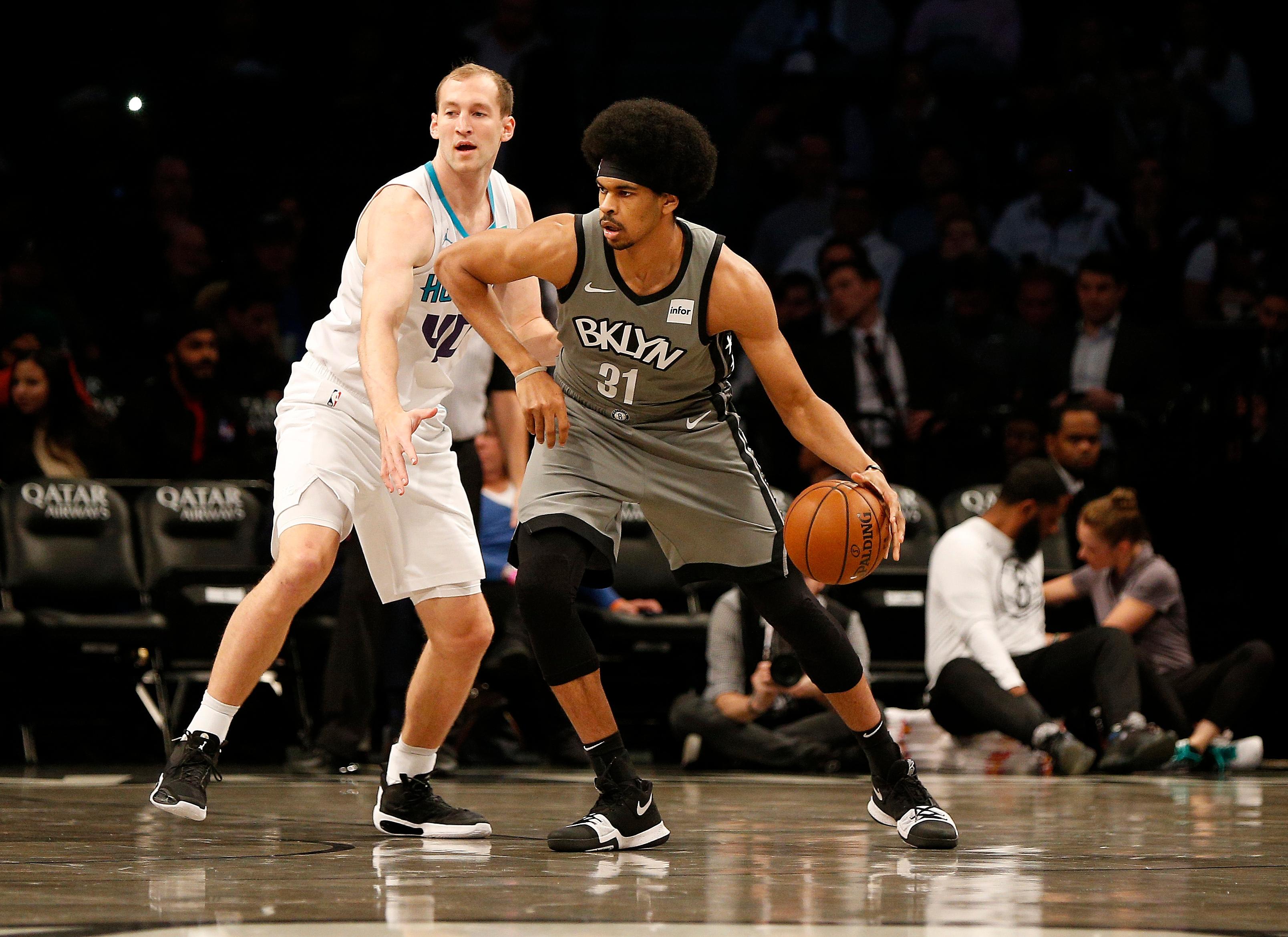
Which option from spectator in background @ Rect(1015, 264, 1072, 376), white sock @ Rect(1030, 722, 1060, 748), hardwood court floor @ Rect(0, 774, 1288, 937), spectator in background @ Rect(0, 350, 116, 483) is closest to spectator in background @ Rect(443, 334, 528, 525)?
hardwood court floor @ Rect(0, 774, 1288, 937)

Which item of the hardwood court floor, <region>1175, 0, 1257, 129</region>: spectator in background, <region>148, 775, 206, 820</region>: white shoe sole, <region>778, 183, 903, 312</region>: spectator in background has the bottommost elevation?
the hardwood court floor

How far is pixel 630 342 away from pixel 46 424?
16.7ft

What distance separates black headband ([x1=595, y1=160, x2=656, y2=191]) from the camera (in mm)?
4219

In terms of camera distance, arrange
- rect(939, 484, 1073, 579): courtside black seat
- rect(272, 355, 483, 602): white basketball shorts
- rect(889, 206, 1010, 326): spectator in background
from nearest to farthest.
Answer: rect(272, 355, 483, 602): white basketball shorts, rect(939, 484, 1073, 579): courtside black seat, rect(889, 206, 1010, 326): spectator in background

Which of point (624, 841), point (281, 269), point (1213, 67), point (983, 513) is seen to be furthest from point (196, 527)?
point (1213, 67)

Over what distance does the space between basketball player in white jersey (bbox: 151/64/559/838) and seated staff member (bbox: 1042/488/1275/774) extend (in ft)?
13.8

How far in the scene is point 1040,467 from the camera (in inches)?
316

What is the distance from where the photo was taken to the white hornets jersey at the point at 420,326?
4.59m

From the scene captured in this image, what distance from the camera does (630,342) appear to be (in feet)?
14.2

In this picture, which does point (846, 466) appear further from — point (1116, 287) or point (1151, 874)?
point (1116, 287)

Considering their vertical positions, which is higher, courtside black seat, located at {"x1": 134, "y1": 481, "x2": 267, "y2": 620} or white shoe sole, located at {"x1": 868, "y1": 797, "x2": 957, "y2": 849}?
courtside black seat, located at {"x1": 134, "y1": 481, "x2": 267, "y2": 620}

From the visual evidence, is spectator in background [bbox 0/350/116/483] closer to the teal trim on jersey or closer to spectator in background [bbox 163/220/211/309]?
spectator in background [bbox 163/220/211/309]

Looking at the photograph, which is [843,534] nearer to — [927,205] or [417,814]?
[417,814]

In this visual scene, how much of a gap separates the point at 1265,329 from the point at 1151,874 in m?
6.16
